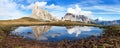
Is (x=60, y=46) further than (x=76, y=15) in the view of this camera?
No

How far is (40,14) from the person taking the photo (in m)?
149

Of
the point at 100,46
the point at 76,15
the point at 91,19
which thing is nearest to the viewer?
the point at 100,46

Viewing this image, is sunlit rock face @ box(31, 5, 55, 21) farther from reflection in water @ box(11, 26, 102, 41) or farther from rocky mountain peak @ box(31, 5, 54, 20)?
reflection in water @ box(11, 26, 102, 41)

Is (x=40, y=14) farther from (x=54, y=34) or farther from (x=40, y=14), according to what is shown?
(x=54, y=34)

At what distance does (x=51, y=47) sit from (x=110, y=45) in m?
6.46

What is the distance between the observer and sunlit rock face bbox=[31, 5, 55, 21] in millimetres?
141800

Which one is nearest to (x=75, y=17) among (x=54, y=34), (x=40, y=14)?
(x=40, y=14)

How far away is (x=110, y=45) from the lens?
41844mm

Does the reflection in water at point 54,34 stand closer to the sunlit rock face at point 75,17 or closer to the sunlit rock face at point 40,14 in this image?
the sunlit rock face at point 75,17

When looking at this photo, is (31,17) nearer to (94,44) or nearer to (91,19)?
(91,19)

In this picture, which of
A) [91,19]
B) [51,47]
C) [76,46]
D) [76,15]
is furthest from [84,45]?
[76,15]

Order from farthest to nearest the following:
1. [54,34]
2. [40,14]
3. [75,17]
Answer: [40,14], [75,17], [54,34]

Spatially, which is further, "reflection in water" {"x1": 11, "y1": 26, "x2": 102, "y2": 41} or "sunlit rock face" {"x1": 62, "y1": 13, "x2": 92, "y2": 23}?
"sunlit rock face" {"x1": 62, "y1": 13, "x2": 92, "y2": 23}

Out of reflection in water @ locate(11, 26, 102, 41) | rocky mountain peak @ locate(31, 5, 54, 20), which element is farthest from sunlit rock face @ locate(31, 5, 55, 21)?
reflection in water @ locate(11, 26, 102, 41)
